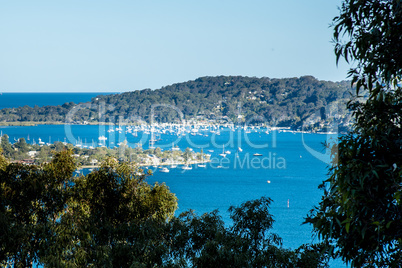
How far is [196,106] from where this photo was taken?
62.1 m

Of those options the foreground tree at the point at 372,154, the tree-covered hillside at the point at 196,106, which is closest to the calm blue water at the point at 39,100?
the tree-covered hillside at the point at 196,106

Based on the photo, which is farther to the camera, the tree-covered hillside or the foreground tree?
the tree-covered hillside

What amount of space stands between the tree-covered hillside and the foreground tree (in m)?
55.1

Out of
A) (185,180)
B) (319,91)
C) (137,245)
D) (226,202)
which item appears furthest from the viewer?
(319,91)

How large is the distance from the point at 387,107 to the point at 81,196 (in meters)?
3.73

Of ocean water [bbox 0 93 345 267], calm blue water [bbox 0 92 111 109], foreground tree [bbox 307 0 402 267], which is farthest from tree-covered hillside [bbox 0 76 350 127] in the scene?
foreground tree [bbox 307 0 402 267]

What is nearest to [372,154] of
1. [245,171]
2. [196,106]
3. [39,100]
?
[245,171]

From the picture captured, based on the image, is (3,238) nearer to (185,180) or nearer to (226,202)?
(226,202)

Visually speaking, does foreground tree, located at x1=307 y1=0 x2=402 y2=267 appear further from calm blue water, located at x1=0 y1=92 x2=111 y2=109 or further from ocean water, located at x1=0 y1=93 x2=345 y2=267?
calm blue water, located at x1=0 y1=92 x2=111 y2=109

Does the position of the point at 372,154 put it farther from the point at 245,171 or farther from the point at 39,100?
the point at 39,100

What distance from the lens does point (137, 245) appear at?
410 centimetres

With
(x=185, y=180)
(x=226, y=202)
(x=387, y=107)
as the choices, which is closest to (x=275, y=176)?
(x=185, y=180)

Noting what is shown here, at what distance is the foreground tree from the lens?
2570 millimetres

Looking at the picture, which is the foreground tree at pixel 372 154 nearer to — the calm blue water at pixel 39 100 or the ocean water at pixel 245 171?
the ocean water at pixel 245 171
